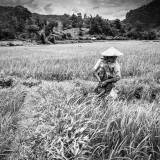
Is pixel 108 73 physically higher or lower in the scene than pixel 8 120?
higher

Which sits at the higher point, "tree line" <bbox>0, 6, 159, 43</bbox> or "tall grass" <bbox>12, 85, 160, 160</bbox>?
"tree line" <bbox>0, 6, 159, 43</bbox>

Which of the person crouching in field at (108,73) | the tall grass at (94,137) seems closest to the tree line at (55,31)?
the person crouching in field at (108,73)

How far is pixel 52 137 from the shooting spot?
7.11ft

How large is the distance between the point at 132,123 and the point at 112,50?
1.79 m

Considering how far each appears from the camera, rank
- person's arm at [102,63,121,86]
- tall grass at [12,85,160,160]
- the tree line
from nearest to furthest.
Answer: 1. tall grass at [12,85,160,160]
2. person's arm at [102,63,121,86]
3. the tree line

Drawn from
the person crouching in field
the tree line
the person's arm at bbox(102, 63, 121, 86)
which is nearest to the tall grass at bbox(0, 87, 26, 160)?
the person crouching in field

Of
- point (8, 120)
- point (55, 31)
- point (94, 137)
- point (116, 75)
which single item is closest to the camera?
point (94, 137)

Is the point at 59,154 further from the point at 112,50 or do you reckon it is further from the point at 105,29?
the point at 105,29

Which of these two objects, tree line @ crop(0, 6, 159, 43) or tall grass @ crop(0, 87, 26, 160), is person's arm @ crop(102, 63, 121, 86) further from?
tree line @ crop(0, 6, 159, 43)

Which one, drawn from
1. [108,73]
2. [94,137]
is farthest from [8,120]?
[108,73]

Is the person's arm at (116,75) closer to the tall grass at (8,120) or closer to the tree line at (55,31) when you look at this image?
the tall grass at (8,120)

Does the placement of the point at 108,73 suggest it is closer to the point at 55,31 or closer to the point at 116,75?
the point at 116,75

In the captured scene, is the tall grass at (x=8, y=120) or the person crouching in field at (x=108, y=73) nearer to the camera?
the tall grass at (x=8, y=120)

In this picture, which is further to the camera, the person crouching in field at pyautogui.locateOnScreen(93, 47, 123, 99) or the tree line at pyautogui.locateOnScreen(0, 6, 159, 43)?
the tree line at pyautogui.locateOnScreen(0, 6, 159, 43)
